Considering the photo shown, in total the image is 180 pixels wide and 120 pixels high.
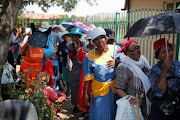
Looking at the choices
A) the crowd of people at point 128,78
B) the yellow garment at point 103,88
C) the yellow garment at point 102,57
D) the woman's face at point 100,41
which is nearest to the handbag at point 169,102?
the crowd of people at point 128,78

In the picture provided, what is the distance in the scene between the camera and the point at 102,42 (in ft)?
10.7

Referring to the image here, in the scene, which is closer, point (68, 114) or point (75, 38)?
point (68, 114)

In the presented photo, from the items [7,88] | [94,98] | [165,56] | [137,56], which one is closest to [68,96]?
[7,88]

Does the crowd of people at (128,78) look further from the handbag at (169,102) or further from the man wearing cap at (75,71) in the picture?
the man wearing cap at (75,71)

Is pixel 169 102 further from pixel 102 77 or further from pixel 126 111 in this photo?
pixel 102 77

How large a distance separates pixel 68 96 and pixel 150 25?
4.59 meters

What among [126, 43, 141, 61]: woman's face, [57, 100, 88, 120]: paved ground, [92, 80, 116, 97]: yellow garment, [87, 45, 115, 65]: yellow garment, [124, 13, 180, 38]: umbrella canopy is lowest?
[57, 100, 88, 120]: paved ground

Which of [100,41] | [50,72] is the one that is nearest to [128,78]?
[100,41]

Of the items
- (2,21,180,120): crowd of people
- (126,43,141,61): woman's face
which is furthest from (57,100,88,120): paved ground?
(126,43,141,61): woman's face

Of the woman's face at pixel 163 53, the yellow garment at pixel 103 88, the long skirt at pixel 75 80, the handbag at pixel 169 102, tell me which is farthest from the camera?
the long skirt at pixel 75 80

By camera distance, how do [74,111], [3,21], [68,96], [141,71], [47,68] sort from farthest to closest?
[68,96], [74,111], [47,68], [3,21], [141,71]

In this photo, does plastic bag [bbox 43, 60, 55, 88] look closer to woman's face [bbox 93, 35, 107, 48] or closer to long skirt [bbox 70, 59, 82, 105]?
long skirt [bbox 70, 59, 82, 105]

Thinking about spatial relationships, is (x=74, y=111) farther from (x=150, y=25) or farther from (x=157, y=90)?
(x=150, y=25)

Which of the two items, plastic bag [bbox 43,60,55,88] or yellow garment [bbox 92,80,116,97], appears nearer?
yellow garment [bbox 92,80,116,97]
